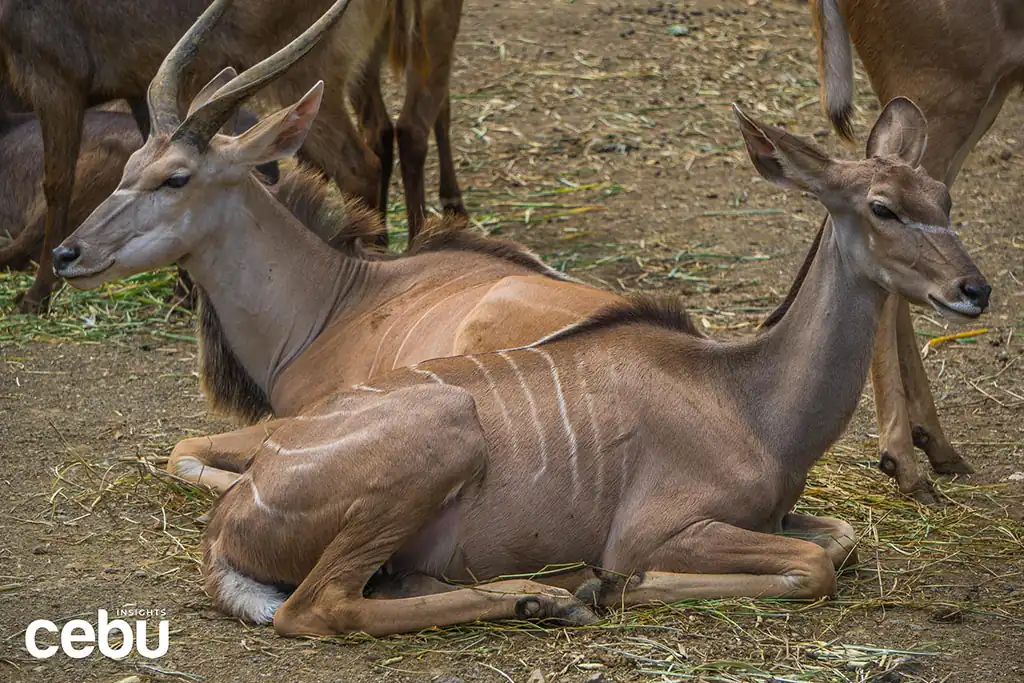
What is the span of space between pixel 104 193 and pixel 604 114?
307cm

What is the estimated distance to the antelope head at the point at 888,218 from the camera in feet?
12.8

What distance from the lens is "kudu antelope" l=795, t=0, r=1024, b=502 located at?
4938 mm

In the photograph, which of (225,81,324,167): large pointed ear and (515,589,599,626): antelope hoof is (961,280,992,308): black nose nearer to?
(515,589,599,626): antelope hoof

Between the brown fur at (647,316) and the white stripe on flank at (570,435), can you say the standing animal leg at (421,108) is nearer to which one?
the brown fur at (647,316)

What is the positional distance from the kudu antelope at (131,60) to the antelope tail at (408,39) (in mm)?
226

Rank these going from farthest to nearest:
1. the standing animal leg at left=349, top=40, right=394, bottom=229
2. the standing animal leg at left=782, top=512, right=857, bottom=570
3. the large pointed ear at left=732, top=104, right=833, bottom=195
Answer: the standing animal leg at left=349, top=40, right=394, bottom=229
the standing animal leg at left=782, top=512, right=857, bottom=570
the large pointed ear at left=732, top=104, right=833, bottom=195

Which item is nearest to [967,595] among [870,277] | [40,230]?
[870,277]

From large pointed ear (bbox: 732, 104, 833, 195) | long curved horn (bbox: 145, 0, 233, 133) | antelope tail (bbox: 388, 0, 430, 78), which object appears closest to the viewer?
large pointed ear (bbox: 732, 104, 833, 195)

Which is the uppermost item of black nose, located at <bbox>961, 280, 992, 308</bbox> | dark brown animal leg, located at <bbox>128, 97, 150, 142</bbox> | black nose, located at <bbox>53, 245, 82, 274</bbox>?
black nose, located at <bbox>961, 280, 992, 308</bbox>

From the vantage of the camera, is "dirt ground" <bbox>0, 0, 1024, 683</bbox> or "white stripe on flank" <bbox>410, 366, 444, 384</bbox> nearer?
"dirt ground" <bbox>0, 0, 1024, 683</bbox>

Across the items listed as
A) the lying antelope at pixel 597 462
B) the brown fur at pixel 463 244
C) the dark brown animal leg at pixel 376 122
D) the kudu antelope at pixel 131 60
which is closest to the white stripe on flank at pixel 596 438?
the lying antelope at pixel 597 462

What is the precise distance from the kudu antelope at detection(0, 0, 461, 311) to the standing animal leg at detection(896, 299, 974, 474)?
261cm

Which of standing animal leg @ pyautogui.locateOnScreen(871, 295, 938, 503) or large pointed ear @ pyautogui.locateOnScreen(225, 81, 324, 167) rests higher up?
large pointed ear @ pyautogui.locateOnScreen(225, 81, 324, 167)

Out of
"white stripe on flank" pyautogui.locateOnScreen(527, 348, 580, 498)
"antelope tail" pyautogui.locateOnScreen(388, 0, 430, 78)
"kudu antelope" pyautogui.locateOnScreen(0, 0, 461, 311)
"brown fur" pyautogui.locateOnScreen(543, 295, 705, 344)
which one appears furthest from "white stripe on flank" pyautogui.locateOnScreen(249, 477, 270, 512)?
"antelope tail" pyautogui.locateOnScreen(388, 0, 430, 78)
